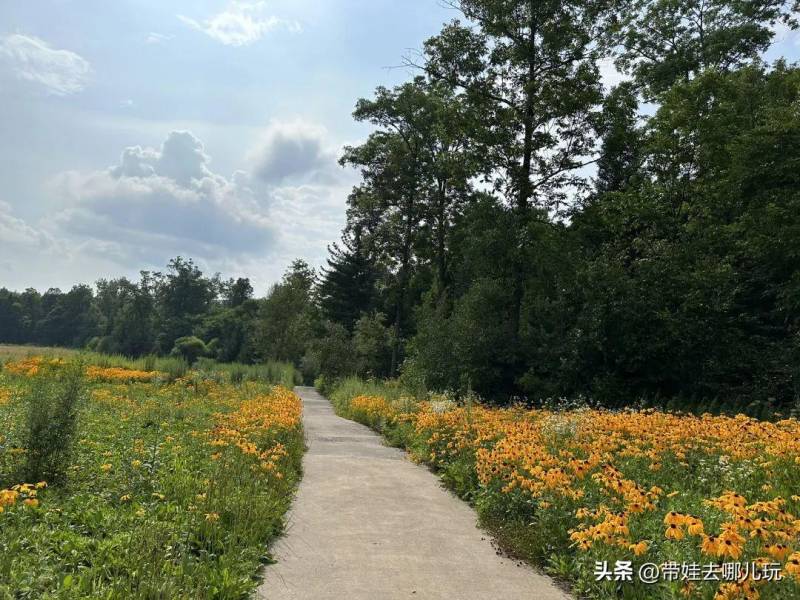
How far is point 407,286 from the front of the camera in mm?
31203

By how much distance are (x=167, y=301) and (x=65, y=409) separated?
8814cm

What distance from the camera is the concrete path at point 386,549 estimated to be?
3.73 m

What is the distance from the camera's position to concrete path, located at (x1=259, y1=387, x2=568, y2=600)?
3.73m

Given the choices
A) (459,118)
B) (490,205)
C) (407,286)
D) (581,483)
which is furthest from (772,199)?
(407,286)

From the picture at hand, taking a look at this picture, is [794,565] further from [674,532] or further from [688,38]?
[688,38]

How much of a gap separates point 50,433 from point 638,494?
212 inches

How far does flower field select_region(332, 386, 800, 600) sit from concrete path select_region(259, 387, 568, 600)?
31 centimetres

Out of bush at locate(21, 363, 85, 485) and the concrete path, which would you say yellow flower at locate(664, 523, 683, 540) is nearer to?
the concrete path

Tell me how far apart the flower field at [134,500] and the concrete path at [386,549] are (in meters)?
0.27

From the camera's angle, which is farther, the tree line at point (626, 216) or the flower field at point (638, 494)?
the tree line at point (626, 216)

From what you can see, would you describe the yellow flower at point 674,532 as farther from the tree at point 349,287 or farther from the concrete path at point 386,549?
the tree at point 349,287

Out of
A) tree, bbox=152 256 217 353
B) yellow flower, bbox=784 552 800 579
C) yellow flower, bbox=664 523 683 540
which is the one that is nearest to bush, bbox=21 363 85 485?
yellow flower, bbox=664 523 683 540

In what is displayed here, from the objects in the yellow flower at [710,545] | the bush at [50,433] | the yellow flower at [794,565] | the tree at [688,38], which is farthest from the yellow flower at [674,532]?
the tree at [688,38]

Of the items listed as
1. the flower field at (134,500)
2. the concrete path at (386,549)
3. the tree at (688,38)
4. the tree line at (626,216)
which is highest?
the tree at (688,38)
